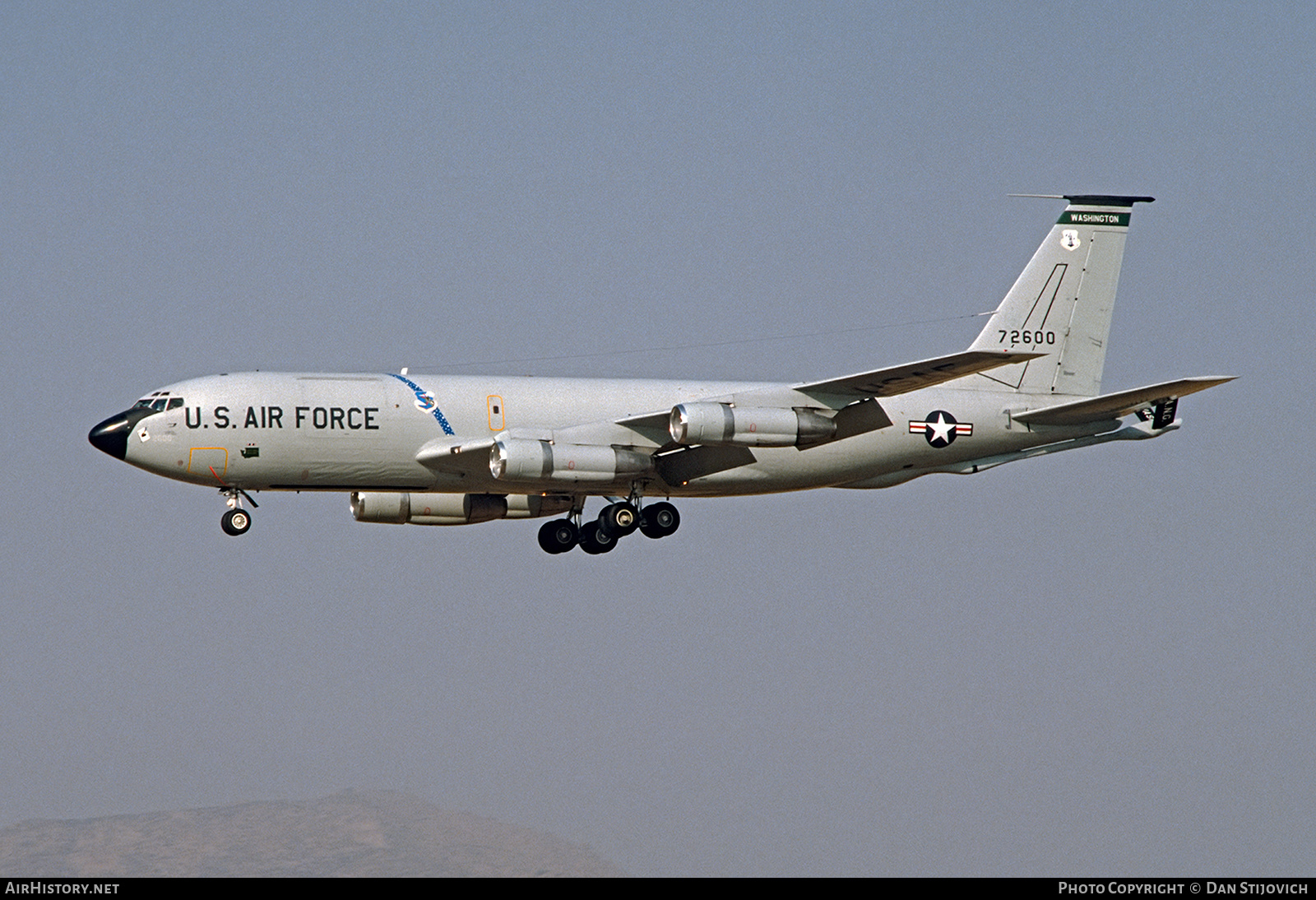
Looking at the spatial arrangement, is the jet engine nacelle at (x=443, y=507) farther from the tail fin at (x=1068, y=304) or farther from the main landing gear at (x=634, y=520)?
the tail fin at (x=1068, y=304)

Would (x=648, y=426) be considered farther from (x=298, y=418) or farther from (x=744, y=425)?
(x=298, y=418)

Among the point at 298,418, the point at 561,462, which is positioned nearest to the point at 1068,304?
the point at 561,462

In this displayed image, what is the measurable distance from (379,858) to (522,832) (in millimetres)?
11625

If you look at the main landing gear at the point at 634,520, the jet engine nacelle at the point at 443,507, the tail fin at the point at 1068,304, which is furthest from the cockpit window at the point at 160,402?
the tail fin at the point at 1068,304

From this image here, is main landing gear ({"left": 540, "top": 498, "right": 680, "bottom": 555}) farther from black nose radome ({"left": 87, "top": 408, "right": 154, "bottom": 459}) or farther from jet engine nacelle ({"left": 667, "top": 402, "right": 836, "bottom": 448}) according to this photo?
black nose radome ({"left": 87, "top": 408, "right": 154, "bottom": 459})

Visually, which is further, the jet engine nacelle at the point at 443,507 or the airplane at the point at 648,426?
the jet engine nacelle at the point at 443,507

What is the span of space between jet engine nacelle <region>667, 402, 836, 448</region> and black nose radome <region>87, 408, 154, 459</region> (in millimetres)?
14525

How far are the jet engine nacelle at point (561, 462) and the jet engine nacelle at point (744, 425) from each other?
168 cm

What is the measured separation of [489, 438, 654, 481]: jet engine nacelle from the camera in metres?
46.9

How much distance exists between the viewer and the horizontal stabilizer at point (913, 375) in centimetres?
4534

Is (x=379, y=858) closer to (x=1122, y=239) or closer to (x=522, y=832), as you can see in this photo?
(x=522, y=832)

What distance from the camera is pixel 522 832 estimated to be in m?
96.8
